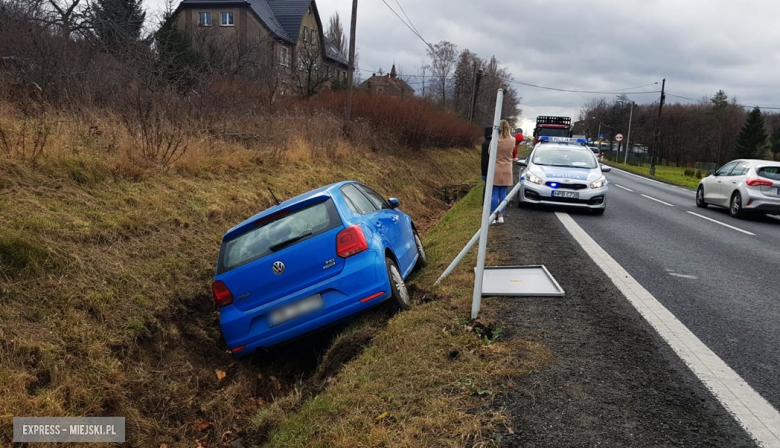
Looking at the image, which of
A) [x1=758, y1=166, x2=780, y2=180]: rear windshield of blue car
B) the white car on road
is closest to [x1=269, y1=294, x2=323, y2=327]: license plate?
the white car on road

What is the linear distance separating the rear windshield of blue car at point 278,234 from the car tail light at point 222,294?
14 centimetres

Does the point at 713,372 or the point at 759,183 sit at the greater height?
the point at 759,183

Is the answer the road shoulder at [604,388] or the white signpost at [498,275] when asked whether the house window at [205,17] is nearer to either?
the white signpost at [498,275]

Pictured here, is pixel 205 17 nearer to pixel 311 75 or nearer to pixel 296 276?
→ pixel 311 75

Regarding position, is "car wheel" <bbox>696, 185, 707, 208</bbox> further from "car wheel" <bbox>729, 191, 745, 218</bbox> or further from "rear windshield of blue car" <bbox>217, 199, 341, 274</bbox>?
"rear windshield of blue car" <bbox>217, 199, 341, 274</bbox>

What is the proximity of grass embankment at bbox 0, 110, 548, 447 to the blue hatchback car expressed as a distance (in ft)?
1.20

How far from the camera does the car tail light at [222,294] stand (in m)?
4.89

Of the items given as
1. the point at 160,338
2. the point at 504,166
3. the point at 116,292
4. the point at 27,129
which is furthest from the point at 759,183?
the point at 27,129

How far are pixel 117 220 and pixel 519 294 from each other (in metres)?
5.03

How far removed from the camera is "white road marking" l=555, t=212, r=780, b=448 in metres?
2.73

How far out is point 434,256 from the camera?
766 centimetres

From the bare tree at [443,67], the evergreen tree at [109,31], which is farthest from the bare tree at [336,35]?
the evergreen tree at [109,31]

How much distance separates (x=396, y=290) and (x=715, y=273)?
4.21 meters

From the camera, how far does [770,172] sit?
467 inches
